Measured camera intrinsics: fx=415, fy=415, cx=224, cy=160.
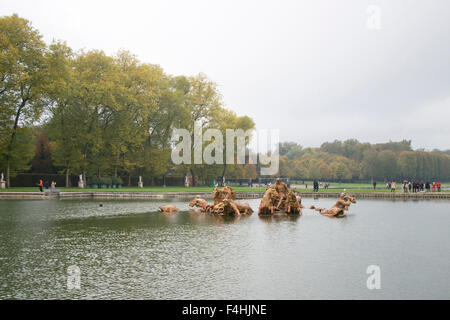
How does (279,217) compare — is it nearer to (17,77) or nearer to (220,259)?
(220,259)

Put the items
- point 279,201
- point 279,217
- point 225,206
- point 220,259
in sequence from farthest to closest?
point 279,201
point 225,206
point 279,217
point 220,259

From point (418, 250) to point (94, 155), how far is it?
54.5m

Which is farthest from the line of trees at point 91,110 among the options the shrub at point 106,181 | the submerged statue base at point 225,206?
the submerged statue base at point 225,206

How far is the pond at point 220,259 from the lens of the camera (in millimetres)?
10328

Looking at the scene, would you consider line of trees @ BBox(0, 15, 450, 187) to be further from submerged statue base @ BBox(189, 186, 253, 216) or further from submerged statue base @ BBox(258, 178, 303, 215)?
submerged statue base @ BBox(258, 178, 303, 215)

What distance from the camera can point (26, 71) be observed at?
4919 cm

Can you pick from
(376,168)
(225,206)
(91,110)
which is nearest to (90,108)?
(91,110)

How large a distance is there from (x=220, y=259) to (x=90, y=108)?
163ft

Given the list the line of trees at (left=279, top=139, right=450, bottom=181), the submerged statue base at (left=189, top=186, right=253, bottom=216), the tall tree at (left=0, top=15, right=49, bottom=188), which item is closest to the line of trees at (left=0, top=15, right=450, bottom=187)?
the tall tree at (left=0, top=15, right=49, bottom=188)

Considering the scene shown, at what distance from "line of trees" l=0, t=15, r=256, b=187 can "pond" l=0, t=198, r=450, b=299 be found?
30.7 meters

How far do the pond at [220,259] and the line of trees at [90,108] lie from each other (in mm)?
30689

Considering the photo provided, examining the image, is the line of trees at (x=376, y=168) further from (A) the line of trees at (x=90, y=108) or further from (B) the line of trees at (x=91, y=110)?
(A) the line of trees at (x=90, y=108)

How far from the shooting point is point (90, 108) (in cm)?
5859

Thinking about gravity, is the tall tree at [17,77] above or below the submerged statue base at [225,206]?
above
